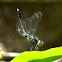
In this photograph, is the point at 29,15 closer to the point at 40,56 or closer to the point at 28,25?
the point at 28,25

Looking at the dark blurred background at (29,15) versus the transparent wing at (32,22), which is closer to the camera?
the transparent wing at (32,22)

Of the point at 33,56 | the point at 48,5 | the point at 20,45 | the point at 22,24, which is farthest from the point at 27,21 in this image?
the point at 48,5

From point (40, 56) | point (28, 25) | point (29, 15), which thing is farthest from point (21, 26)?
point (29, 15)

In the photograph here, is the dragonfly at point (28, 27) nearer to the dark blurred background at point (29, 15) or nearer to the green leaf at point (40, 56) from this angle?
the green leaf at point (40, 56)

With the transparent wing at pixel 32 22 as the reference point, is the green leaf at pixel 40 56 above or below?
below

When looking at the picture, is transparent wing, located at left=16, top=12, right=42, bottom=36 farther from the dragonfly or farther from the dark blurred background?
the dark blurred background

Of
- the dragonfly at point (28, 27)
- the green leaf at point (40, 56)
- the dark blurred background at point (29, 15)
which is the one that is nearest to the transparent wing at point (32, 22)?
the dragonfly at point (28, 27)

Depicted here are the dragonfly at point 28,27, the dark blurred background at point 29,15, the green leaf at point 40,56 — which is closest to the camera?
the green leaf at point 40,56

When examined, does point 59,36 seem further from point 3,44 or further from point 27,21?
point 27,21
